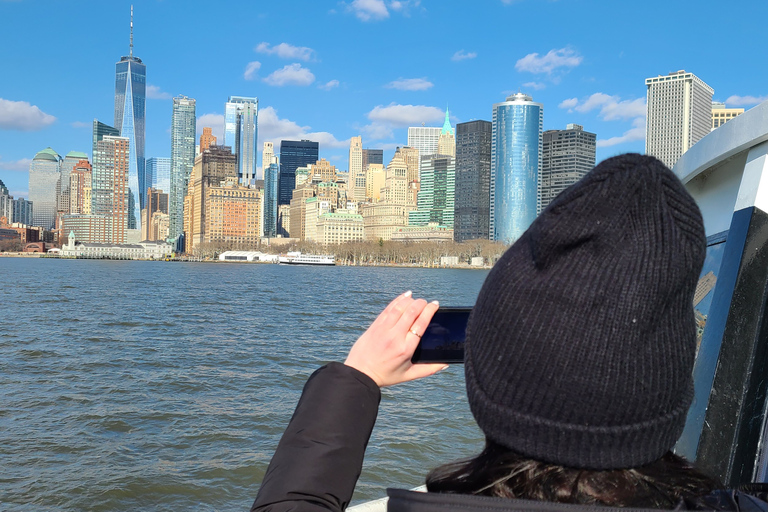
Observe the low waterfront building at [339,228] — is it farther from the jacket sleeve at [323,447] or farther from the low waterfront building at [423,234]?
the jacket sleeve at [323,447]

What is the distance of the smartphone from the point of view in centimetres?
115

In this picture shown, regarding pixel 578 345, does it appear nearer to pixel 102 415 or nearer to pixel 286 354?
pixel 102 415

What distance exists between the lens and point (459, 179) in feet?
508

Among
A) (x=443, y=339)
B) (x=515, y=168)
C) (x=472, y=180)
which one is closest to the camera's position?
(x=443, y=339)

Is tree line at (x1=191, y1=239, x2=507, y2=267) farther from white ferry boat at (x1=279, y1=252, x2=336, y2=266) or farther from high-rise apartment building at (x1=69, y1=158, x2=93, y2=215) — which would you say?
high-rise apartment building at (x1=69, y1=158, x2=93, y2=215)

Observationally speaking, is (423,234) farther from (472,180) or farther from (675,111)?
(675,111)

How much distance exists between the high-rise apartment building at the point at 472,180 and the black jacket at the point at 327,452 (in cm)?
14338

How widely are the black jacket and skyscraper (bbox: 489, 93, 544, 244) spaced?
135m

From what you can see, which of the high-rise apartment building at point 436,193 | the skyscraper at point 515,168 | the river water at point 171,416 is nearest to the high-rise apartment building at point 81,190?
the high-rise apartment building at point 436,193

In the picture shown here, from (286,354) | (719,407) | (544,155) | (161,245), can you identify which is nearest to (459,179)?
(544,155)

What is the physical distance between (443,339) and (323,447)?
32 centimetres

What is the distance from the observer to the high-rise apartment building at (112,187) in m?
162

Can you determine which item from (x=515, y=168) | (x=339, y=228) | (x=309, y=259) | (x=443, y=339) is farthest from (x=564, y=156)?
(x=443, y=339)

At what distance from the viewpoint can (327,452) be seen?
989 millimetres
